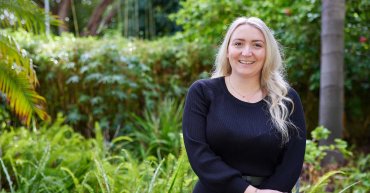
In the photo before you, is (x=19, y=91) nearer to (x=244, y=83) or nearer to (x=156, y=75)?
(x=244, y=83)

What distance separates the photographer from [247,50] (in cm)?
247

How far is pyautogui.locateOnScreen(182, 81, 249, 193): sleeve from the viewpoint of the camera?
234 centimetres

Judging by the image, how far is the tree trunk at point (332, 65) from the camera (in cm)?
521

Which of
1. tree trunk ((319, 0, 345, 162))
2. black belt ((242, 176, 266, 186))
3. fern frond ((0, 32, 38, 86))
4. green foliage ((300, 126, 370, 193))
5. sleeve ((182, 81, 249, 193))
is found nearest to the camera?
sleeve ((182, 81, 249, 193))

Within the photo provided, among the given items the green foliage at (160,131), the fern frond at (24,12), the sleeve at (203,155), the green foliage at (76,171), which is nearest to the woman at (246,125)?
the sleeve at (203,155)

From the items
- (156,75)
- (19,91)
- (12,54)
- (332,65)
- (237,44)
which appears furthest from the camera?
(156,75)

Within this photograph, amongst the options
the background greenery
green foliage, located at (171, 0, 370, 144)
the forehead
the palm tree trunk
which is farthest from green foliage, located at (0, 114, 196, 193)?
green foliage, located at (171, 0, 370, 144)

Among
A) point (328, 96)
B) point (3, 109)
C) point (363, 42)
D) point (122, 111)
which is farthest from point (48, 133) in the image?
point (363, 42)

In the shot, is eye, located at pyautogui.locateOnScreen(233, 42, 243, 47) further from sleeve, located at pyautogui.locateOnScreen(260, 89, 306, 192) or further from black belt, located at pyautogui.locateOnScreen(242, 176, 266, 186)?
black belt, located at pyautogui.locateOnScreen(242, 176, 266, 186)

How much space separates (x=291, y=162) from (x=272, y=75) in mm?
462

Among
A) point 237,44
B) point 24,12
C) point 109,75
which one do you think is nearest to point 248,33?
point 237,44

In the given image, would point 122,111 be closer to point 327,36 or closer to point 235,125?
point 327,36

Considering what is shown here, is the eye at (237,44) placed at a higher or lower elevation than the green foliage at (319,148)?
higher

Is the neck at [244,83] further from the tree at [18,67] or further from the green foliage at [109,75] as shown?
the green foliage at [109,75]
